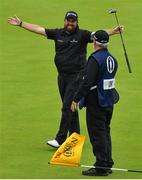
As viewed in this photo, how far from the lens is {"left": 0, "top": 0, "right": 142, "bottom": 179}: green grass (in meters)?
13.5

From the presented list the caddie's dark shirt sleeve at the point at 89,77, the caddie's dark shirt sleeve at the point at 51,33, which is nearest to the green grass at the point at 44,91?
the caddie's dark shirt sleeve at the point at 89,77

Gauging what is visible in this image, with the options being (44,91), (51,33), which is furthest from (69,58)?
(44,91)

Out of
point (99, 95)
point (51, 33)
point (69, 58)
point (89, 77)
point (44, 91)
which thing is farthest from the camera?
point (44, 91)

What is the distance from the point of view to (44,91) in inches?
680

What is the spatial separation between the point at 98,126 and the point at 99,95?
0.43 metres

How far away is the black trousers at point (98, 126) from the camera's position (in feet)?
41.7

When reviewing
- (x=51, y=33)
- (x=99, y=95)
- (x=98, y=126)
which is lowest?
(x=98, y=126)

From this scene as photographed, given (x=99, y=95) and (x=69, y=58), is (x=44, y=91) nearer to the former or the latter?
(x=69, y=58)

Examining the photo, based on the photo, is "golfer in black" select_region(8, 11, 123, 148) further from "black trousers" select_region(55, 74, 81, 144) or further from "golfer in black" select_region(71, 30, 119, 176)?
"golfer in black" select_region(71, 30, 119, 176)

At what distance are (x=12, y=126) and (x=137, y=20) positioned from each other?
25.4ft

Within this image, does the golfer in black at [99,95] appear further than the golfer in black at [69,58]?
No

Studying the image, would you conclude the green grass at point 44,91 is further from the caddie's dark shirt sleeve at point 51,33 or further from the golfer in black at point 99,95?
the caddie's dark shirt sleeve at point 51,33

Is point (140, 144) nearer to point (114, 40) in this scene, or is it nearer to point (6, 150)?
point (6, 150)

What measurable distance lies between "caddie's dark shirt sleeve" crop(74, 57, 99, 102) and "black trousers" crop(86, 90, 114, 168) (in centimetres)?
16
